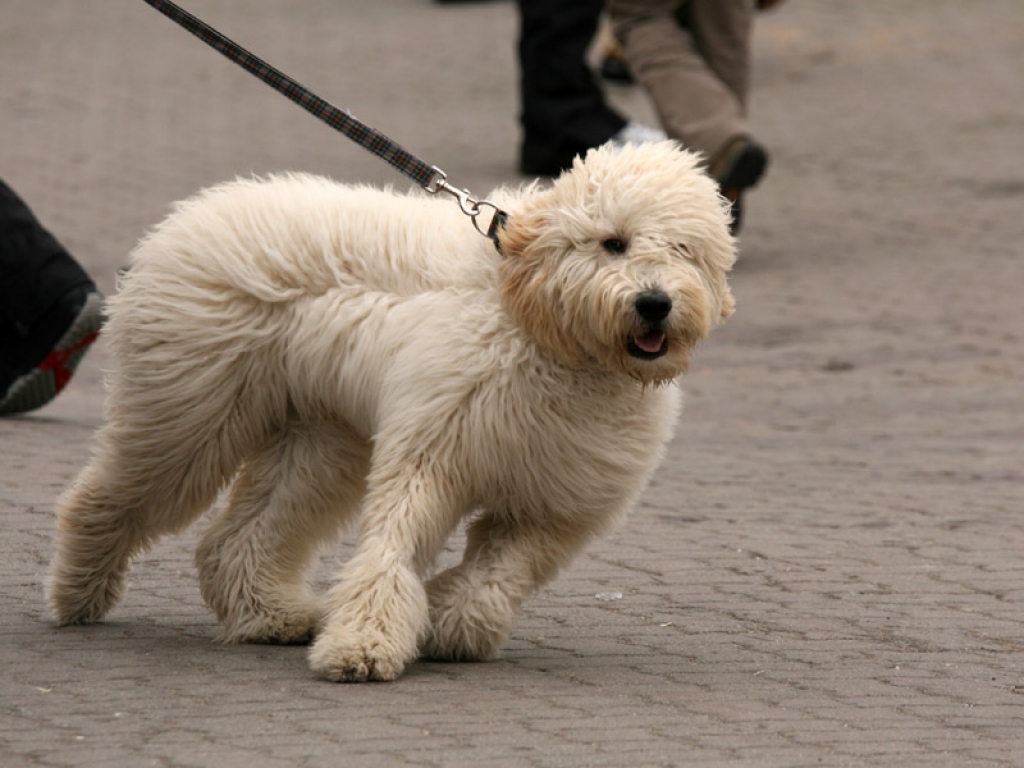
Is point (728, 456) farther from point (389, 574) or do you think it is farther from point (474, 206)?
point (389, 574)

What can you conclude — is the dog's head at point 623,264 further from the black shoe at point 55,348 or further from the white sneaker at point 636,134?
the white sneaker at point 636,134

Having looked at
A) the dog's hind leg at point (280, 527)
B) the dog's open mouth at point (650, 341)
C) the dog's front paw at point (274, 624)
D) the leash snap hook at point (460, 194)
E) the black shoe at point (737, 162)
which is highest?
the leash snap hook at point (460, 194)

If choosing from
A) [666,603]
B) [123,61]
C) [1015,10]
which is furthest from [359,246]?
[1015,10]

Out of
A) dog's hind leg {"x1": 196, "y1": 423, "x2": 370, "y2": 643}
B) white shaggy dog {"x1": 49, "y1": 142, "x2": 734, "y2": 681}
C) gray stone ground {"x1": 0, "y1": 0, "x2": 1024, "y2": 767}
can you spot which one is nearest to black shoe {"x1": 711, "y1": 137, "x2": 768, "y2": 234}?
gray stone ground {"x1": 0, "y1": 0, "x2": 1024, "y2": 767}

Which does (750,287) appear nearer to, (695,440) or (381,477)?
(695,440)

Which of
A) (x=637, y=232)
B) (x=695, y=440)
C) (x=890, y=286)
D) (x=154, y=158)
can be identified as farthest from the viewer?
(x=154, y=158)

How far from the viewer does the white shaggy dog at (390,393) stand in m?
4.70

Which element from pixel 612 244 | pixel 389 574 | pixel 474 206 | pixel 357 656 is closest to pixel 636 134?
pixel 474 206

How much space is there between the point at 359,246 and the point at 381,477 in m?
0.70

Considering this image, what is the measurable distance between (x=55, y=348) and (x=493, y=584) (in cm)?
372

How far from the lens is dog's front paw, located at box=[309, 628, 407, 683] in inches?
182

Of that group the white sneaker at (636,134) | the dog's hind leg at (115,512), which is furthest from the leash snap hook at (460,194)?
the white sneaker at (636,134)

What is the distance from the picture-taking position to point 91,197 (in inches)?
554

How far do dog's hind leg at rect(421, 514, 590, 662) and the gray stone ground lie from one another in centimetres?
10
